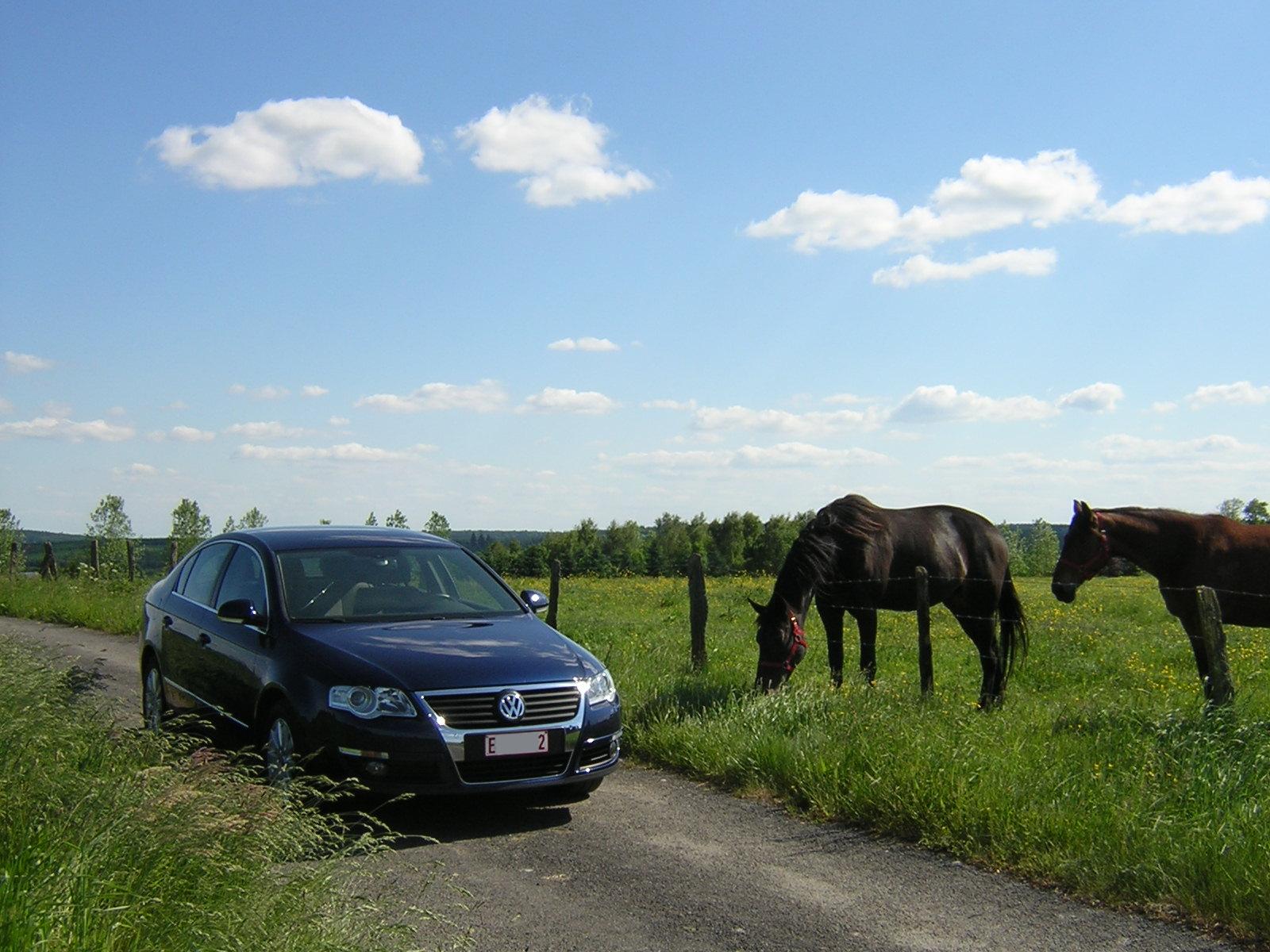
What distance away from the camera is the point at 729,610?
792 inches

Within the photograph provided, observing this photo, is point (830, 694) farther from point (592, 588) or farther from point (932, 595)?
point (592, 588)

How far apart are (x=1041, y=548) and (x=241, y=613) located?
71.3 m

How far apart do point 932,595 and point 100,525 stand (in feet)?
203

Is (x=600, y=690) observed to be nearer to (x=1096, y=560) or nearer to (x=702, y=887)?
(x=702, y=887)

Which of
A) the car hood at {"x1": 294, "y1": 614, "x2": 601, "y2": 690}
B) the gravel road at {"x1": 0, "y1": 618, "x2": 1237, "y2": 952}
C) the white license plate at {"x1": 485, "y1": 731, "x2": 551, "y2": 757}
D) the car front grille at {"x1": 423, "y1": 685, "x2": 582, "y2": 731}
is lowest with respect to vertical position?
the gravel road at {"x1": 0, "y1": 618, "x2": 1237, "y2": 952}

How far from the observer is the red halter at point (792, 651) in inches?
378

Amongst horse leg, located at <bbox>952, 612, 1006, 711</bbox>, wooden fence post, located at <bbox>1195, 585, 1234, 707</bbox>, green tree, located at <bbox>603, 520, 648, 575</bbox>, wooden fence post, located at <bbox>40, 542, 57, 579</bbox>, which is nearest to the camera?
wooden fence post, located at <bbox>1195, 585, 1234, 707</bbox>

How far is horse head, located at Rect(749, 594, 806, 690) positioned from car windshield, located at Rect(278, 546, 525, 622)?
2443mm

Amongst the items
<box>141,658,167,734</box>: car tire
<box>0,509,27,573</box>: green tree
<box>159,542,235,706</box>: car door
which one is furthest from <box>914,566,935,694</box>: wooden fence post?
<box>0,509,27,573</box>: green tree

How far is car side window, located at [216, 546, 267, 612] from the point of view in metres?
7.78

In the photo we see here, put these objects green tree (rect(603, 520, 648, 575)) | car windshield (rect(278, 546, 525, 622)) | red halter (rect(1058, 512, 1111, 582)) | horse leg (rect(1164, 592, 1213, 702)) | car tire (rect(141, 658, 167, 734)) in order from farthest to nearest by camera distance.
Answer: green tree (rect(603, 520, 648, 575)) < red halter (rect(1058, 512, 1111, 582)) < horse leg (rect(1164, 592, 1213, 702)) < car tire (rect(141, 658, 167, 734)) < car windshield (rect(278, 546, 525, 622))

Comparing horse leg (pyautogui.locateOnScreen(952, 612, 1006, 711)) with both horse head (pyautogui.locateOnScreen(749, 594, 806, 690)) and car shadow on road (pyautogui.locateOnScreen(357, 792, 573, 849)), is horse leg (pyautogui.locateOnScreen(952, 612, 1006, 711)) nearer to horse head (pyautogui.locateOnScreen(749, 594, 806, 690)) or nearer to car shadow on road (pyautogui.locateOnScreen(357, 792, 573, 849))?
horse head (pyautogui.locateOnScreen(749, 594, 806, 690))

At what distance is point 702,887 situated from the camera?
557cm

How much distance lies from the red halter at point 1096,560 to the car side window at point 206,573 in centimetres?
707
